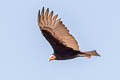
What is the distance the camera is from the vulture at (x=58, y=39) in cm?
1345

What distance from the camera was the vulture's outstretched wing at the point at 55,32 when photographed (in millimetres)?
13477

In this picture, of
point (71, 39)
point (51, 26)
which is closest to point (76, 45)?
point (71, 39)

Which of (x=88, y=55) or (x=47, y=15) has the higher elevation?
(x=47, y=15)

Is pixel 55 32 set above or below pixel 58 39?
above

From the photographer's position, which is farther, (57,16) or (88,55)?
(57,16)

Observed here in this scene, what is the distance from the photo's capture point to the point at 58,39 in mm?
13500

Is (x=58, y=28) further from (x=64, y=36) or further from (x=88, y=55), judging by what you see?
(x=88, y=55)

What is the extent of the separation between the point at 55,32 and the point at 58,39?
16.4 inches

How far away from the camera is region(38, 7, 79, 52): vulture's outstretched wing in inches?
531

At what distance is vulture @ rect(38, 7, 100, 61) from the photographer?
44.1 feet

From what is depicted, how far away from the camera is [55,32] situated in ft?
45.3

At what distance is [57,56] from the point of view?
13.9 meters

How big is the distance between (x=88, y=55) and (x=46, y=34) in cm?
168

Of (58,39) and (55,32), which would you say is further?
(55,32)
